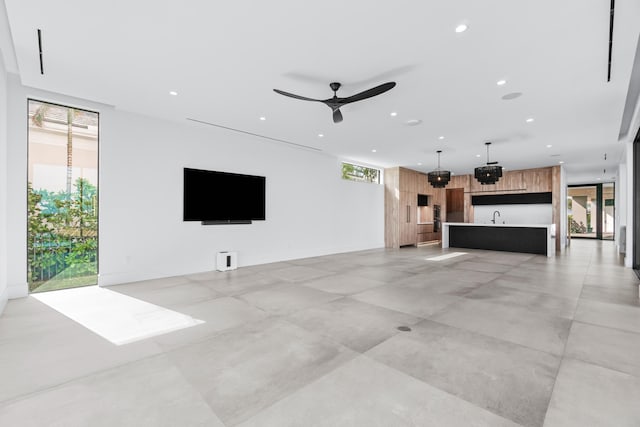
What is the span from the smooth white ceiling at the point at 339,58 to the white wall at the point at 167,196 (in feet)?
1.78

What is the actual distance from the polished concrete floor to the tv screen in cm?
231

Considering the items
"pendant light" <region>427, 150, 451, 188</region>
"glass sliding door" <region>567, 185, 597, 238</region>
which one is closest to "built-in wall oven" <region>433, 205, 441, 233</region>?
"pendant light" <region>427, 150, 451, 188</region>

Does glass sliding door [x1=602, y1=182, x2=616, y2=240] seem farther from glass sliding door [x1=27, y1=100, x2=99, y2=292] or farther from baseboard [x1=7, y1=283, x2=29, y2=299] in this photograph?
baseboard [x1=7, y1=283, x2=29, y2=299]

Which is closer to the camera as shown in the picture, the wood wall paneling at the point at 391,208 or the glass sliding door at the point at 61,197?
the glass sliding door at the point at 61,197

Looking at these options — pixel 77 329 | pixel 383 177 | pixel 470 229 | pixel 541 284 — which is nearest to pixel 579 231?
pixel 470 229

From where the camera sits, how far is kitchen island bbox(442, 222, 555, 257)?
9562 mm

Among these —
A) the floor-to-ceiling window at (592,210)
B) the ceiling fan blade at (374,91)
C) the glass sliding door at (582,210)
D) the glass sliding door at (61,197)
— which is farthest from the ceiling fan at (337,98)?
the glass sliding door at (582,210)

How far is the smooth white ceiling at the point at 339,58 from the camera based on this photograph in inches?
112

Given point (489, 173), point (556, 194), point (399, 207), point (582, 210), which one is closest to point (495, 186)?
point (556, 194)

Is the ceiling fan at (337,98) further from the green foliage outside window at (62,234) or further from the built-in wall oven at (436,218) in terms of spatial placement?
the built-in wall oven at (436,218)

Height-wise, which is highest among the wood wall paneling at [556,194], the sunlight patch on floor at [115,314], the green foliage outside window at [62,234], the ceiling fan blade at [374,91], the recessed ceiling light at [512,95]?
the recessed ceiling light at [512,95]

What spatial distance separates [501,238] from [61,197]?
12517mm

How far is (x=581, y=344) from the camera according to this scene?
2832 millimetres

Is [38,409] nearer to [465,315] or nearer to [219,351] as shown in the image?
[219,351]
